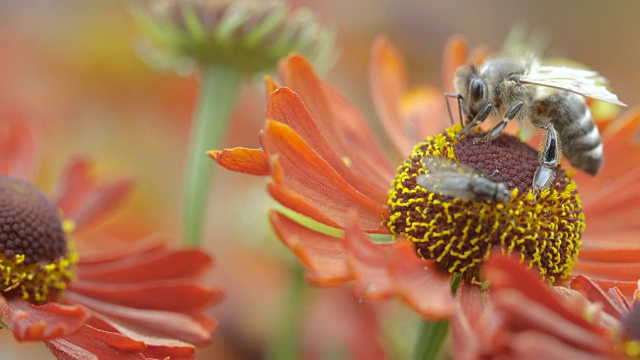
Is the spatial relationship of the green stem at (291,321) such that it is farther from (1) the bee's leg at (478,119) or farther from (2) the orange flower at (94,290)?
(1) the bee's leg at (478,119)

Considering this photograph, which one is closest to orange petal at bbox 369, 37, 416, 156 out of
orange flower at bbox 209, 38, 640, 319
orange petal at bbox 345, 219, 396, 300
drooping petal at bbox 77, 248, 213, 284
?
orange flower at bbox 209, 38, 640, 319

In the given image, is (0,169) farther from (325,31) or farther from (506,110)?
(506,110)

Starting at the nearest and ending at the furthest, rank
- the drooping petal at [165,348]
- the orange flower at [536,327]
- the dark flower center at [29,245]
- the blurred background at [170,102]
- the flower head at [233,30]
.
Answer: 1. the orange flower at [536,327]
2. the drooping petal at [165,348]
3. the dark flower center at [29,245]
4. the flower head at [233,30]
5. the blurred background at [170,102]

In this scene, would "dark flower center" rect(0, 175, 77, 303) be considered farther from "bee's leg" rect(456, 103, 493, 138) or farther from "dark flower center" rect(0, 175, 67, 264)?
"bee's leg" rect(456, 103, 493, 138)

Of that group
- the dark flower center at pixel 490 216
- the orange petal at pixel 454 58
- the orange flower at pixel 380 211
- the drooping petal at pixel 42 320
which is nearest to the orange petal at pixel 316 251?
the orange flower at pixel 380 211

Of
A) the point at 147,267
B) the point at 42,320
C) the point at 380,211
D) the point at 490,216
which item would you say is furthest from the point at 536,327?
the point at 147,267

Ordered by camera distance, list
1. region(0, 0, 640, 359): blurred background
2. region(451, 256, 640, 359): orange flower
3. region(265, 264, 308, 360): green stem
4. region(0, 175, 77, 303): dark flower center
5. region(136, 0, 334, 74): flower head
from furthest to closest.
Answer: region(0, 0, 640, 359): blurred background → region(265, 264, 308, 360): green stem → region(136, 0, 334, 74): flower head → region(0, 175, 77, 303): dark flower center → region(451, 256, 640, 359): orange flower

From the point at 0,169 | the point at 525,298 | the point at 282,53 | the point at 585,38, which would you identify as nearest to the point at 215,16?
the point at 282,53
